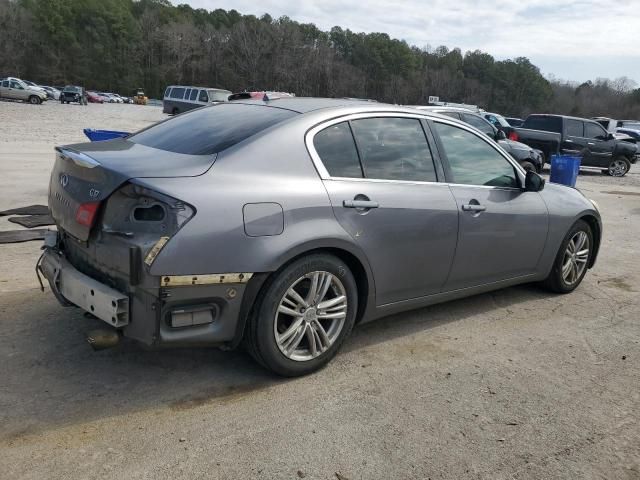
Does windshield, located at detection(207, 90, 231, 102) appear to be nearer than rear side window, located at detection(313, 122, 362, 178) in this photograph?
No

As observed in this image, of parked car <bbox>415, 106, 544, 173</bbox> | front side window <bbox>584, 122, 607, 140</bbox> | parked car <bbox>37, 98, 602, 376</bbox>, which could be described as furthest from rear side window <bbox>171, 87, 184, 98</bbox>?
parked car <bbox>37, 98, 602, 376</bbox>

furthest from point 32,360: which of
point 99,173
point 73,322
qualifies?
point 99,173

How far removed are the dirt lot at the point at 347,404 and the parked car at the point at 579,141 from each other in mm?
13698

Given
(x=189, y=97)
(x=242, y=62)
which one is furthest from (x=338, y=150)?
(x=242, y=62)

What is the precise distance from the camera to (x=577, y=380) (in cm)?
362

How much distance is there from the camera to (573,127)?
58.3 feet

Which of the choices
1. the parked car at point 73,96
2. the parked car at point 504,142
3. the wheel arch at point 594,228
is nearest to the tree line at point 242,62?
the parked car at point 73,96

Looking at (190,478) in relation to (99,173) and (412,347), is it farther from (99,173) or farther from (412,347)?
(412,347)

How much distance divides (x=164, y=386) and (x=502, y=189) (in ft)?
9.69

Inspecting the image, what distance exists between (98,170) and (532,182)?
11.1 feet

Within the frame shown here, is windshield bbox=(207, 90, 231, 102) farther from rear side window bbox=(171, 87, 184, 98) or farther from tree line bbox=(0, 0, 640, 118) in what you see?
tree line bbox=(0, 0, 640, 118)

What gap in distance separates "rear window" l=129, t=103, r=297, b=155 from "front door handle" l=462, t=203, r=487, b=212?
144 cm

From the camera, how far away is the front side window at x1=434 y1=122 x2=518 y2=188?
4.21m

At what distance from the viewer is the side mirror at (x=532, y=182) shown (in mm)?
4629
